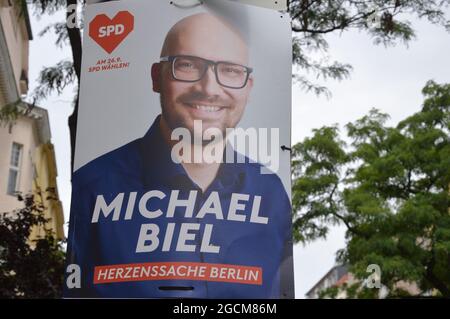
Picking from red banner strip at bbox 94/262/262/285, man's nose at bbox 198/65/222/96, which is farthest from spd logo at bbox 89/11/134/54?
red banner strip at bbox 94/262/262/285

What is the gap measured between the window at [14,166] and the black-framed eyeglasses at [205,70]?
2445 centimetres

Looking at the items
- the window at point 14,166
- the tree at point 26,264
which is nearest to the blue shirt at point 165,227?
the tree at point 26,264

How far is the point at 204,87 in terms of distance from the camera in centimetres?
498

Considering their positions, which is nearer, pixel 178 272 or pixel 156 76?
pixel 178 272

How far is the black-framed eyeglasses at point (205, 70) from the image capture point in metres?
4.96

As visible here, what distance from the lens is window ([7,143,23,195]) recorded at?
28.7m

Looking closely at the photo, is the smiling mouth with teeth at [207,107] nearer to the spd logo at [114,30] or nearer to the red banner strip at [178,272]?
the spd logo at [114,30]

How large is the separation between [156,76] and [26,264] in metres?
9.77

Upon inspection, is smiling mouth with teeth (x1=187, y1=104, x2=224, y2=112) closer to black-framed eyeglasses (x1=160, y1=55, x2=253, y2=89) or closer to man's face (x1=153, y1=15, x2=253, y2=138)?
man's face (x1=153, y1=15, x2=253, y2=138)

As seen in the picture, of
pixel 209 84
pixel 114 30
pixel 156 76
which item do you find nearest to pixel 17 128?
pixel 114 30

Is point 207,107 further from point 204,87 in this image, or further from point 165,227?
point 165,227

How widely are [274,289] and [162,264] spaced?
64 cm

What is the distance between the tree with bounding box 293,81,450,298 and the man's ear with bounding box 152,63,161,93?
685 inches
